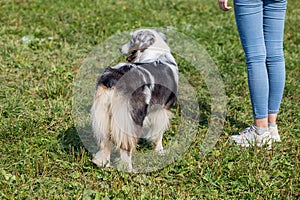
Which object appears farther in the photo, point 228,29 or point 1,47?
point 228,29

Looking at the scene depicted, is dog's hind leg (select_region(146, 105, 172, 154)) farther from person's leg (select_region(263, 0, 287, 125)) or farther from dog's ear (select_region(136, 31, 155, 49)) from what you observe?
person's leg (select_region(263, 0, 287, 125))

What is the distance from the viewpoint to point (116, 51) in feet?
21.7

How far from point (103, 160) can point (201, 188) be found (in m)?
0.77

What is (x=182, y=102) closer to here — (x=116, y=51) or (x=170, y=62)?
(x=170, y=62)

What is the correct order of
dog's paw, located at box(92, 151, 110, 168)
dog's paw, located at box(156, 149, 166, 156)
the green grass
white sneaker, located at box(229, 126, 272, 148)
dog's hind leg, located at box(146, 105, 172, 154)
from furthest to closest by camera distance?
white sneaker, located at box(229, 126, 272, 148) < dog's paw, located at box(156, 149, 166, 156) < dog's hind leg, located at box(146, 105, 172, 154) < dog's paw, located at box(92, 151, 110, 168) < the green grass

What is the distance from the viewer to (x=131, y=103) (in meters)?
3.42

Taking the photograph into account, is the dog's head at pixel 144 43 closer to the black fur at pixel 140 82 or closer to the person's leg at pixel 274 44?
the black fur at pixel 140 82

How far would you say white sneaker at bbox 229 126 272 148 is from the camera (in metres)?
4.20

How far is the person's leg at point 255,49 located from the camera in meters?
3.86

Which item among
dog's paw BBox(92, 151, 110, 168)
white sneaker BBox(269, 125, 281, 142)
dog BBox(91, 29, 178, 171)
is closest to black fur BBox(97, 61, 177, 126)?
dog BBox(91, 29, 178, 171)

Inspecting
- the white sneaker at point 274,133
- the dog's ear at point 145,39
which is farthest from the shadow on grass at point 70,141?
the white sneaker at point 274,133

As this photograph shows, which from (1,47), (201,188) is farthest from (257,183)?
(1,47)

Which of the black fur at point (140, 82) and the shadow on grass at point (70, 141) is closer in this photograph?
the black fur at point (140, 82)

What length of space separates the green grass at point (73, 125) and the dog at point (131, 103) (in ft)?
0.88
